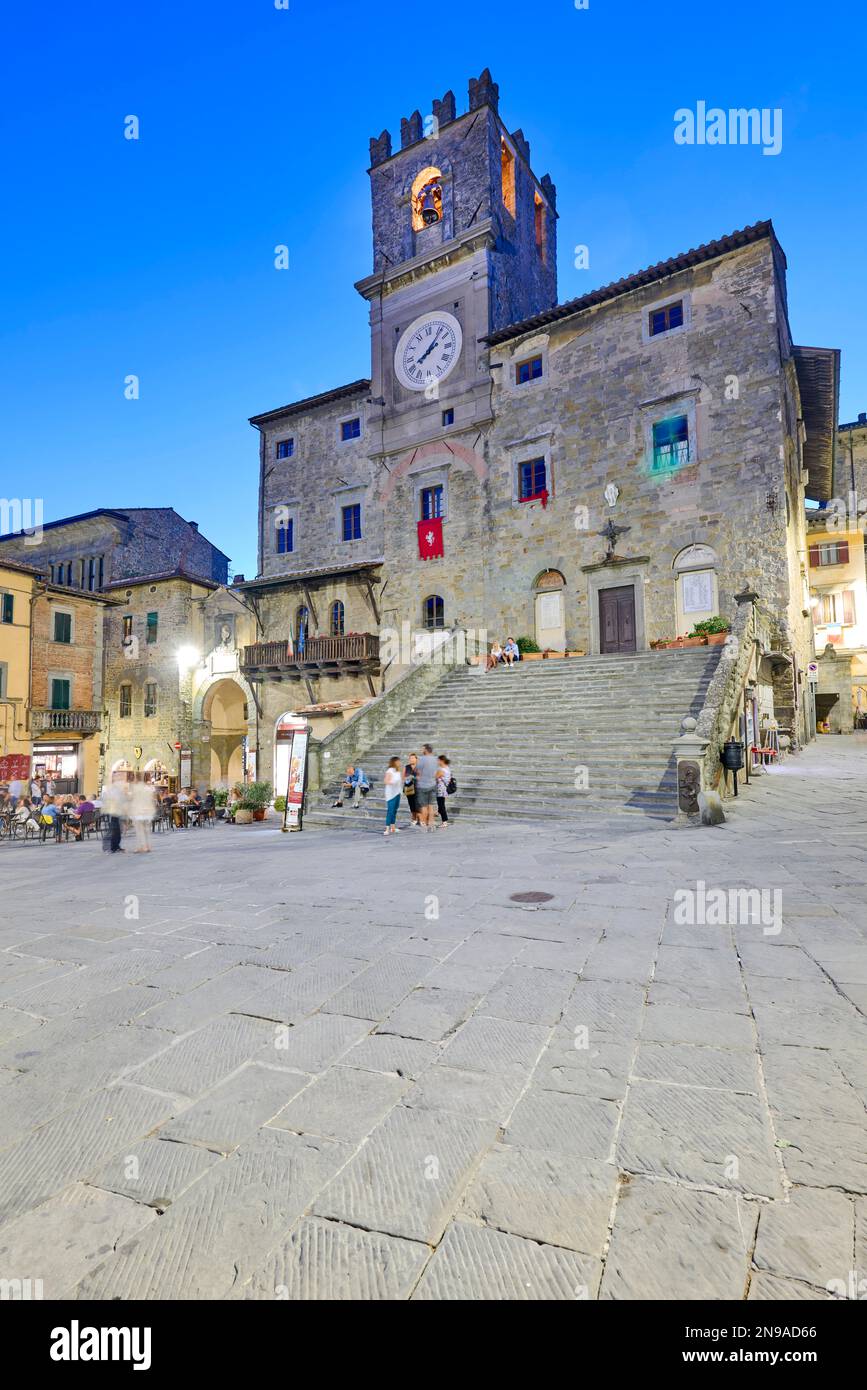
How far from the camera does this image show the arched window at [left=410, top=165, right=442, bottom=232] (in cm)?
2667

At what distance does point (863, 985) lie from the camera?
12.4ft

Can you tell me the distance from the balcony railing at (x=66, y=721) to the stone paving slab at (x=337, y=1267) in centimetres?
3077

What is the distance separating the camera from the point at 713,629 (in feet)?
60.1

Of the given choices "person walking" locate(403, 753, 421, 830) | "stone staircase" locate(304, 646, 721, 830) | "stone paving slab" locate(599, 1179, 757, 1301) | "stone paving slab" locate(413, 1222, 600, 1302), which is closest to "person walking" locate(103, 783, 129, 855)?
"stone staircase" locate(304, 646, 721, 830)

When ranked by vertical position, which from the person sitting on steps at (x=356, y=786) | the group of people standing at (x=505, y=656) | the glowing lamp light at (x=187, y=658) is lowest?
the person sitting on steps at (x=356, y=786)

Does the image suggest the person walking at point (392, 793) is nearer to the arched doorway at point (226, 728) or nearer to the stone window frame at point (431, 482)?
the stone window frame at point (431, 482)

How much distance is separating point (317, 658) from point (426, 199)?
66.4 ft

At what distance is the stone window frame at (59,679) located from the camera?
2864cm

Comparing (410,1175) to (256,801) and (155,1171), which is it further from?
(256,801)

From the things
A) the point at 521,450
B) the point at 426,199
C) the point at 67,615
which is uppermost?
the point at 426,199

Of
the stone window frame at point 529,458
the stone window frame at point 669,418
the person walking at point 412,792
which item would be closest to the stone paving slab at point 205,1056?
the person walking at point 412,792

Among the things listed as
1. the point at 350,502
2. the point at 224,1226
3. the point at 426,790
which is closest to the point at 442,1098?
the point at 224,1226

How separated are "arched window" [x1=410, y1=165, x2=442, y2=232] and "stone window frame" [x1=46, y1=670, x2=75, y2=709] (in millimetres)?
25253
